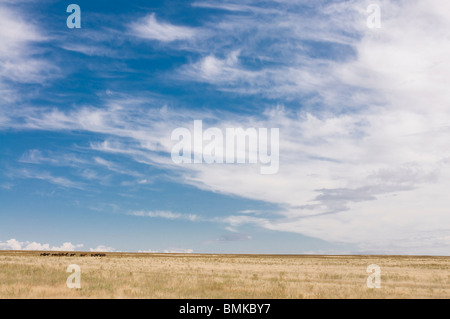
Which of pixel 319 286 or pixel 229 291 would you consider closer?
pixel 229 291
